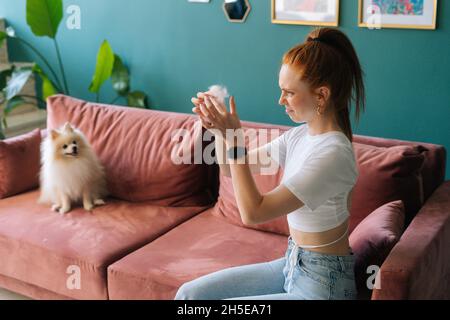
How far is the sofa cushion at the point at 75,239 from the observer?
2289 mm

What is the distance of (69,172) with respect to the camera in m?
2.74

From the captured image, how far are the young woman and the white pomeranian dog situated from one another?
1195 mm

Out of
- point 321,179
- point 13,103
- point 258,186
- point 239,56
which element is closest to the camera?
point 321,179

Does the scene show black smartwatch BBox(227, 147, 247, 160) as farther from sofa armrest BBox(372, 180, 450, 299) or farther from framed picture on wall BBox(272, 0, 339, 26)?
framed picture on wall BBox(272, 0, 339, 26)

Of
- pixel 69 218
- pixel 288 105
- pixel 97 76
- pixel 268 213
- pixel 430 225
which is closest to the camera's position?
pixel 268 213

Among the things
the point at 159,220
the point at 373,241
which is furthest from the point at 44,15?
the point at 373,241

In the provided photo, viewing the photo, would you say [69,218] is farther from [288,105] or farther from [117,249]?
[288,105]

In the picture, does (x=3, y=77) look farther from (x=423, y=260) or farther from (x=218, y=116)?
(x=423, y=260)

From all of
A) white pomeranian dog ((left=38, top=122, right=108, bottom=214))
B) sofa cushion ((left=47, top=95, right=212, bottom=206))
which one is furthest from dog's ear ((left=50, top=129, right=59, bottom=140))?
sofa cushion ((left=47, top=95, right=212, bottom=206))

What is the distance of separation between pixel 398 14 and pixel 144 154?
1.43m

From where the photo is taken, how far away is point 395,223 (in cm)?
189

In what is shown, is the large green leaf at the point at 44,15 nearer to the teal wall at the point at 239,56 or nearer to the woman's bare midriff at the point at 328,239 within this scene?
the teal wall at the point at 239,56
